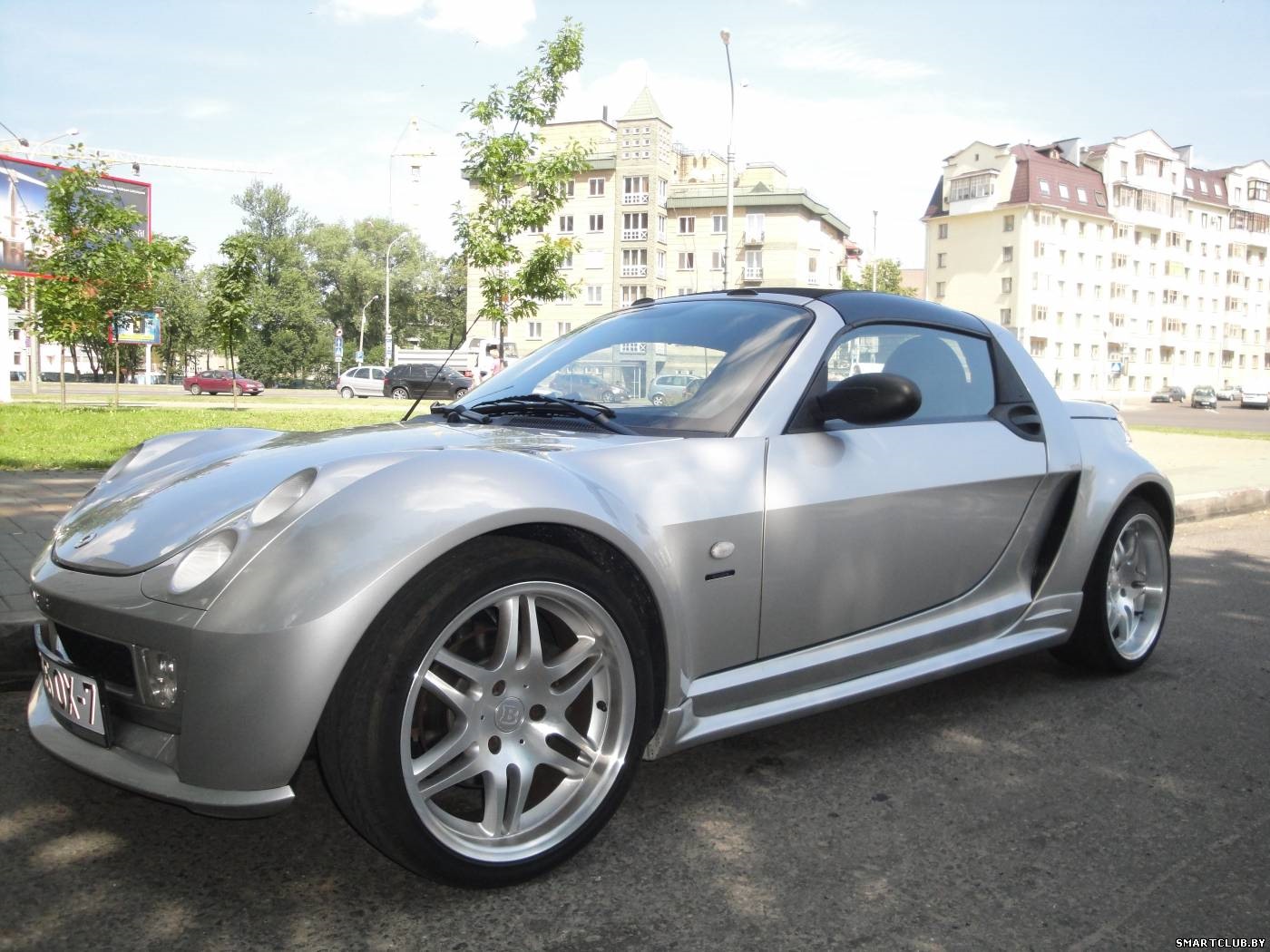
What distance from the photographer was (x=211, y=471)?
260 cm

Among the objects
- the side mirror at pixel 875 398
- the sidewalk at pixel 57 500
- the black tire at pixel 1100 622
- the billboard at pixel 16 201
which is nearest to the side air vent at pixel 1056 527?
the black tire at pixel 1100 622

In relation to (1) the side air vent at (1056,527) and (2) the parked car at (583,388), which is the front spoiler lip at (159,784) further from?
(1) the side air vent at (1056,527)

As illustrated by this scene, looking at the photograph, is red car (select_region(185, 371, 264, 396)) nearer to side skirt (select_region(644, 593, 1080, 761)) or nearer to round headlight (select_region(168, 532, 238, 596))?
side skirt (select_region(644, 593, 1080, 761))

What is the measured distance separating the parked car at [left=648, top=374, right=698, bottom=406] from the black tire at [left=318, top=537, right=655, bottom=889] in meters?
0.86

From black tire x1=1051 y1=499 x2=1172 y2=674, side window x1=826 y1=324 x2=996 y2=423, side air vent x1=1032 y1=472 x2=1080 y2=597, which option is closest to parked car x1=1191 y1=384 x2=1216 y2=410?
black tire x1=1051 y1=499 x2=1172 y2=674

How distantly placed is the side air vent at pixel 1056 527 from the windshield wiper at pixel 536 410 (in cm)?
165

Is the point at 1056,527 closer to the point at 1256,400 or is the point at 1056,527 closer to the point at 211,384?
the point at 211,384

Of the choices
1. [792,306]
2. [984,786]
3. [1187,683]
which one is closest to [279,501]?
[792,306]

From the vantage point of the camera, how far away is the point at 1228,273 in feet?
315


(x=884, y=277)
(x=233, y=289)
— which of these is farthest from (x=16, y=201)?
(x=884, y=277)

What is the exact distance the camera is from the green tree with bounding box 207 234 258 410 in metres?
23.7

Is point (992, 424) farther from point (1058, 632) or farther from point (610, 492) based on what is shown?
point (610, 492)

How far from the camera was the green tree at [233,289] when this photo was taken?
23656mm

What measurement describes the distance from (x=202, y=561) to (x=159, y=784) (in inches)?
17.0
